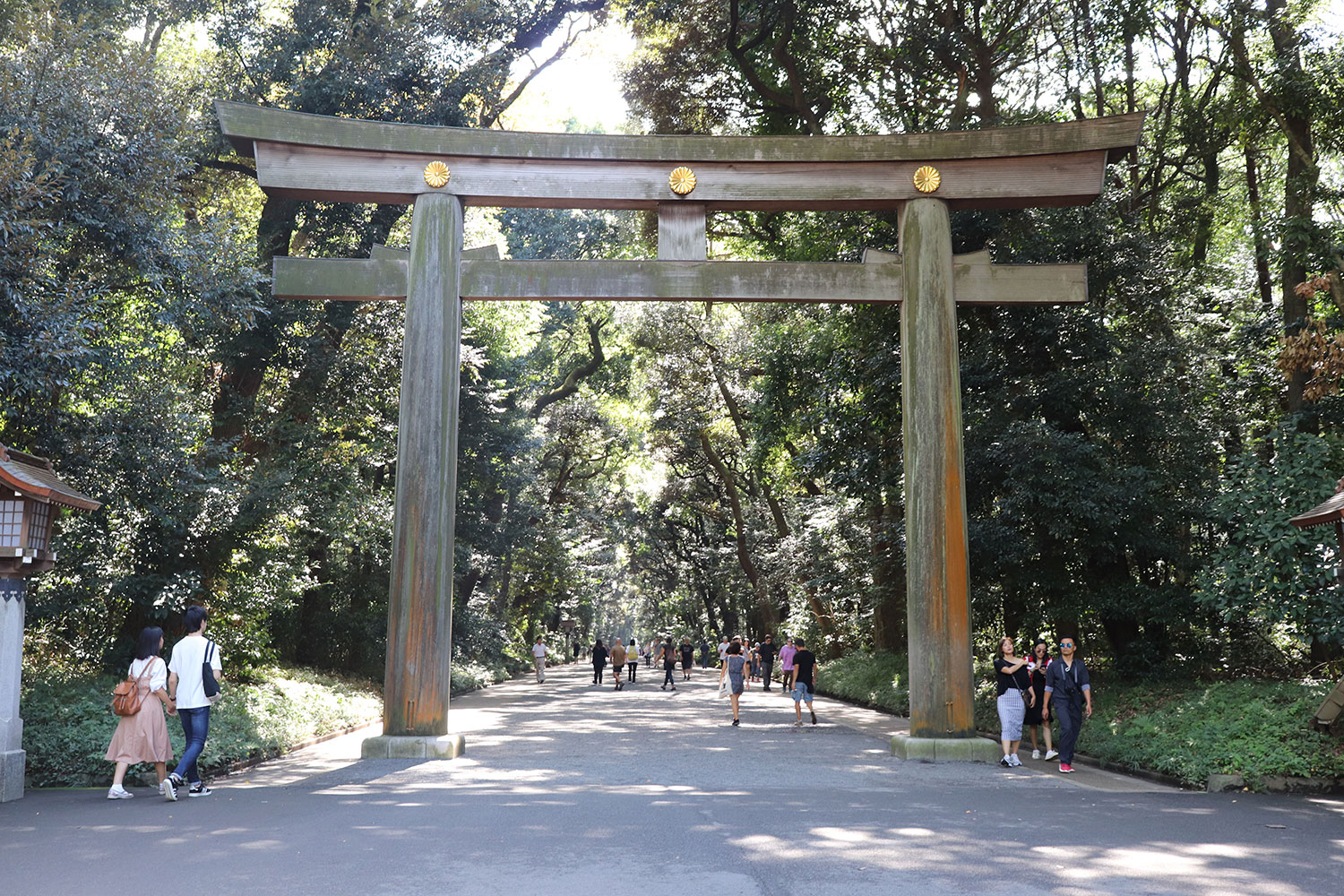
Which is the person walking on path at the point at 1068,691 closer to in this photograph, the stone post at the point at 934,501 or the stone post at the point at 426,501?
the stone post at the point at 934,501

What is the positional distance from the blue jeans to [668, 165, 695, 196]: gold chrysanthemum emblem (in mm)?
7189

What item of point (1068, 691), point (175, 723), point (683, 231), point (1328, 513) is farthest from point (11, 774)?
point (1328, 513)

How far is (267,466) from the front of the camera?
15680mm

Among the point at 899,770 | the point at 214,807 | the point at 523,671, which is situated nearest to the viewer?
the point at 214,807

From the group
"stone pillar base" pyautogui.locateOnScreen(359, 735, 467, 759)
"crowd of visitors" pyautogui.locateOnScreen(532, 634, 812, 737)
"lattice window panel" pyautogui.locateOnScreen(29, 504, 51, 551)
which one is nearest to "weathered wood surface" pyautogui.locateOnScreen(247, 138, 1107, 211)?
"lattice window panel" pyautogui.locateOnScreen(29, 504, 51, 551)

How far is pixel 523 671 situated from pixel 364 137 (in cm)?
2966

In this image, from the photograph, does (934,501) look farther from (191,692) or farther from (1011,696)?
(191,692)

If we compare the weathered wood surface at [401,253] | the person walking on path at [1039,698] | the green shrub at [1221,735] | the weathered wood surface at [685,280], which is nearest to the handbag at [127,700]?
the weathered wood surface at [685,280]

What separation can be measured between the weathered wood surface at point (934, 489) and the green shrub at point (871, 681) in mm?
8387

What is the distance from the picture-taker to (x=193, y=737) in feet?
27.8

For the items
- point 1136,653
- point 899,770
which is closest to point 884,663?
point 1136,653

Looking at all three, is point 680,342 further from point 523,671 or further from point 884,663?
point 523,671

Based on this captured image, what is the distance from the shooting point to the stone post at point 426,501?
33.3 feet

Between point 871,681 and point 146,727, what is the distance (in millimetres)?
16195
